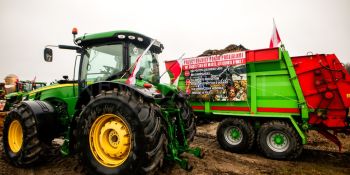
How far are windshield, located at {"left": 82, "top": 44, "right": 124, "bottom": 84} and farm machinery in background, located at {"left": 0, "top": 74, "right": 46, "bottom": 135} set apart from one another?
7.92 ft

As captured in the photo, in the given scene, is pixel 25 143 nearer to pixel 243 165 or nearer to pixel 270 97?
pixel 243 165

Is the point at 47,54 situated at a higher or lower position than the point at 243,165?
higher

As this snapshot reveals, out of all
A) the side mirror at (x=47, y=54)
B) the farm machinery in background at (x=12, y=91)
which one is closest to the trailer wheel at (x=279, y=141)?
the side mirror at (x=47, y=54)

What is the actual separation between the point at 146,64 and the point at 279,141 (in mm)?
3865

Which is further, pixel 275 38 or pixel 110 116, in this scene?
pixel 275 38

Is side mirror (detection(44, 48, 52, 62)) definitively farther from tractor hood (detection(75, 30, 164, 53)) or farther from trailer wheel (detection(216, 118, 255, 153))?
trailer wheel (detection(216, 118, 255, 153))

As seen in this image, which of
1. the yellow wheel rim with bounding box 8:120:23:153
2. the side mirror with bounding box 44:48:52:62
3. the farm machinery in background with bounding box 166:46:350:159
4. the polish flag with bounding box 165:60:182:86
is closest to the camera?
the side mirror with bounding box 44:48:52:62

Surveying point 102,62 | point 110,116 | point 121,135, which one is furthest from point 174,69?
point 121,135

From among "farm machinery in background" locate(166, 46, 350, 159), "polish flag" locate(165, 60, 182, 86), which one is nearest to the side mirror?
"polish flag" locate(165, 60, 182, 86)

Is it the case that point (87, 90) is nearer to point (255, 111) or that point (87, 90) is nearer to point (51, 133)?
point (51, 133)

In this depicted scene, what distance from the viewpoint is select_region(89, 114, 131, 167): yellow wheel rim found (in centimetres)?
Result: 338

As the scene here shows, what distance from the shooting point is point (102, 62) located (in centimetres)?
445

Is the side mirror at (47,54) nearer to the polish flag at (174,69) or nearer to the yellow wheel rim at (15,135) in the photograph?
the yellow wheel rim at (15,135)

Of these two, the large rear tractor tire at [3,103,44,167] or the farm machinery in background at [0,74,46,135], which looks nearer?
the large rear tractor tire at [3,103,44,167]
